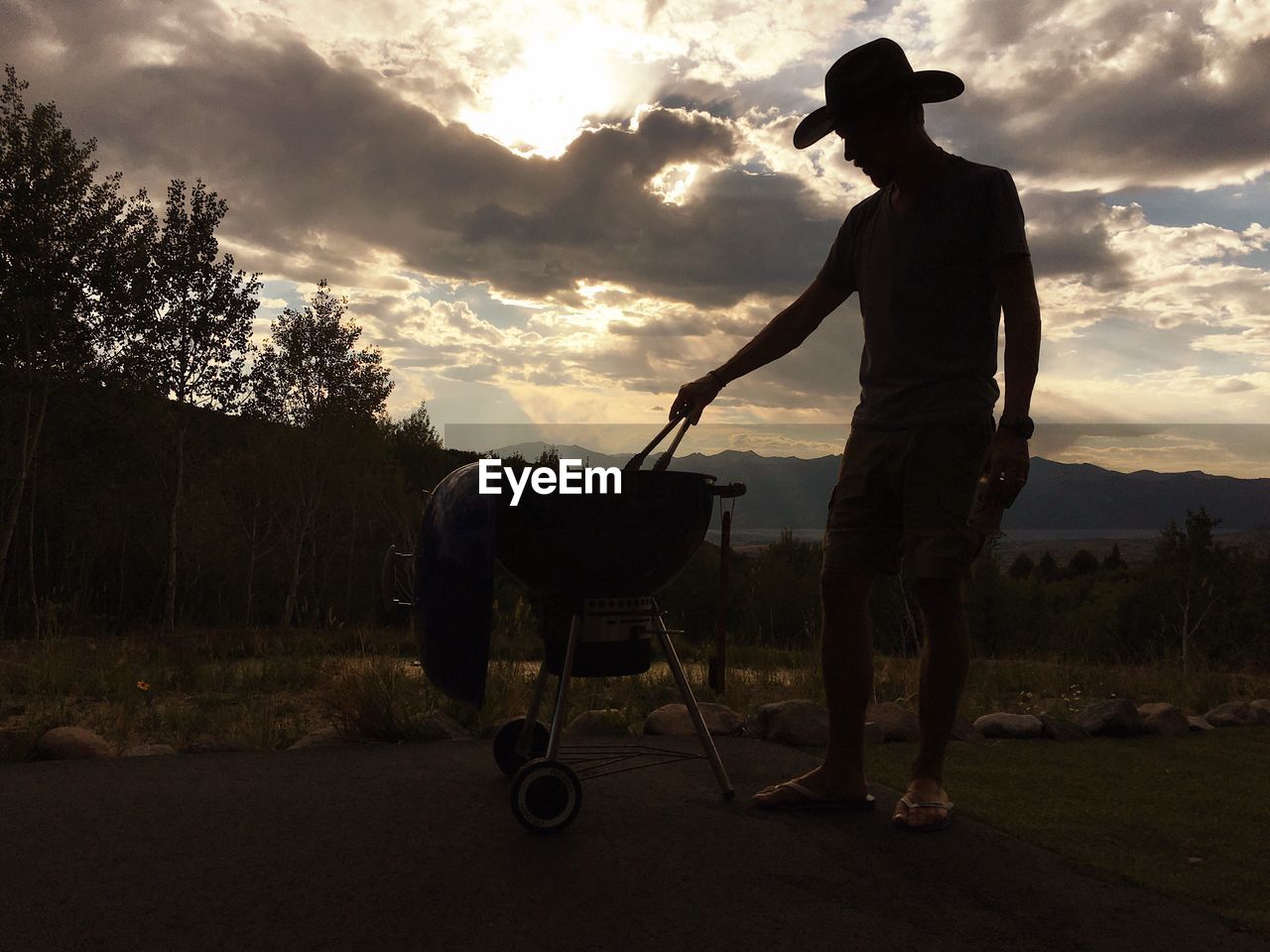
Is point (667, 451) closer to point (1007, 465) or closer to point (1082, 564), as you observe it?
point (1007, 465)

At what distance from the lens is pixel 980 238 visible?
2529 mm

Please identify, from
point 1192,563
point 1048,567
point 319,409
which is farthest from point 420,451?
point 1048,567

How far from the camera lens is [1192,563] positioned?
4409 cm

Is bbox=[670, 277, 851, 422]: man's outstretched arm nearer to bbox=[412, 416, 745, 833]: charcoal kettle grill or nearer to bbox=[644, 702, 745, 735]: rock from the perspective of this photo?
bbox=[412, 416, 745, 833]: charcoal kettle grill

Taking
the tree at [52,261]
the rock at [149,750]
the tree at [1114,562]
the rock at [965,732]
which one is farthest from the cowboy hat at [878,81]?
the tree at [1114,562]

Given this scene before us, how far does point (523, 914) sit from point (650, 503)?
1.14 metres

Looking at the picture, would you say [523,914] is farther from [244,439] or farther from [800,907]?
[244,439]

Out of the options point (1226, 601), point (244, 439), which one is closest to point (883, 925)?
point (244, 439)

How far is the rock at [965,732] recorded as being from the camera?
4125mm

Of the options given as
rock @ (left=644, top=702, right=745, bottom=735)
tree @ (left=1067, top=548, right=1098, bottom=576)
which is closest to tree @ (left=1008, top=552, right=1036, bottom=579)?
tree @ (left=1067, top=548, right=1098, bottom=576)

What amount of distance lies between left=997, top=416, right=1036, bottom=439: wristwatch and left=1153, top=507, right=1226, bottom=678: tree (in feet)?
157

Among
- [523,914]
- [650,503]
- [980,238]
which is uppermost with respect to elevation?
[980,238]

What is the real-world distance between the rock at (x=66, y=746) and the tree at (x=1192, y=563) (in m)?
48.3

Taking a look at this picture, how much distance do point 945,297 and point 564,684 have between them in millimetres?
1536
